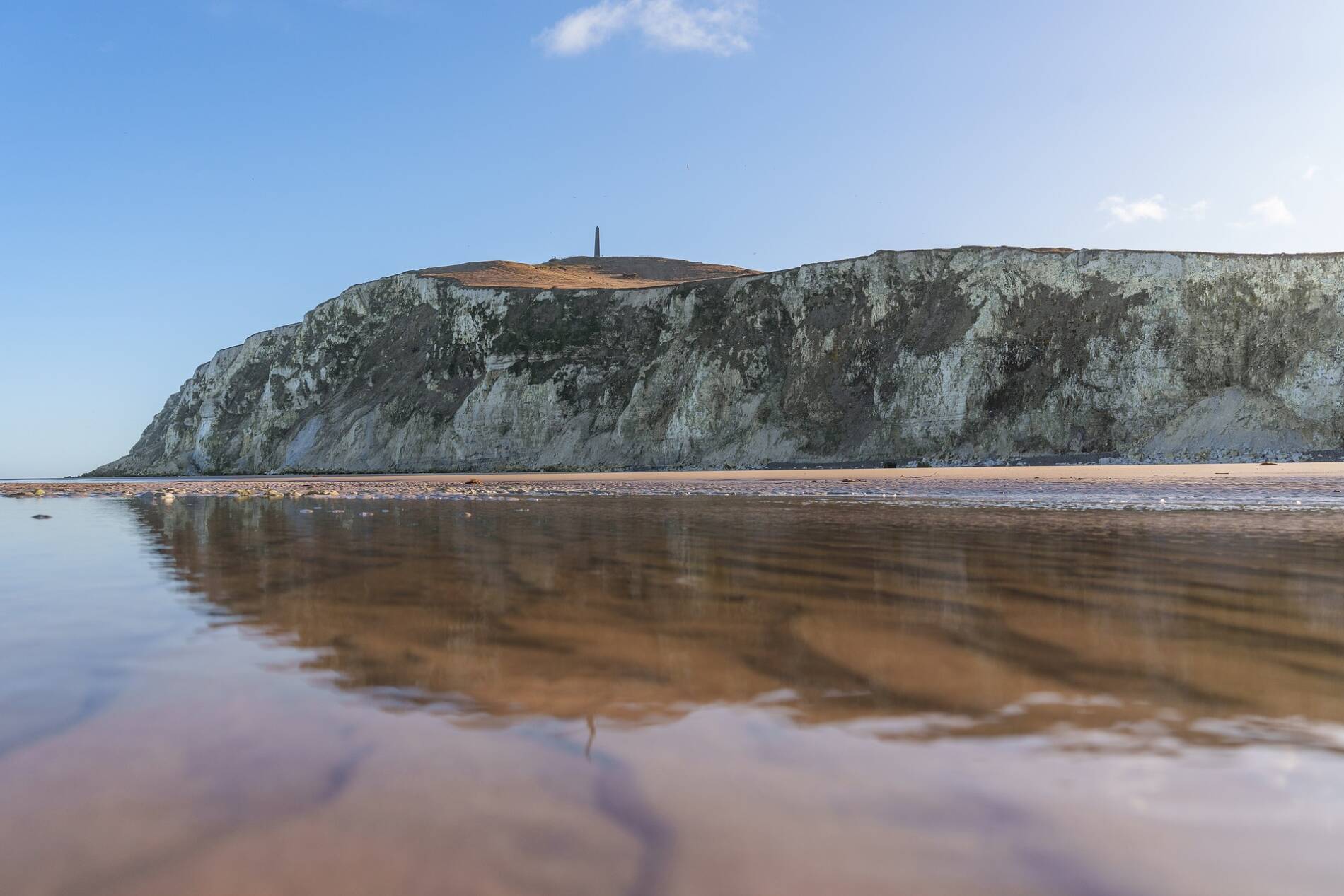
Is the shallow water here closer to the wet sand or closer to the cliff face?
the wet sand

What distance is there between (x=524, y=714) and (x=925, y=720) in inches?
51.2

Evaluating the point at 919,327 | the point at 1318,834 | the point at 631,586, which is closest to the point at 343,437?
the point at 919,327

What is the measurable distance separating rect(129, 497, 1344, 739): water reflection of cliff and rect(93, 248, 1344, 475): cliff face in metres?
40.3

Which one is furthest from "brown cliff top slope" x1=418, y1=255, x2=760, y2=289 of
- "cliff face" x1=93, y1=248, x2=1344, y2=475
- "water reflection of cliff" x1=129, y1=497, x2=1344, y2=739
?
"water reflection of cliff" x1=129, y1=497, x2=1344, y2=739

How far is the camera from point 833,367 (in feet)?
174

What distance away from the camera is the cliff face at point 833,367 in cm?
4450

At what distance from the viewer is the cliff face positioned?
44500 millimetres

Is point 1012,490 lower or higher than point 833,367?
lower

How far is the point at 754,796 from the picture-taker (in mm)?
2121

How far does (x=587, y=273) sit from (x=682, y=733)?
98.6 metres

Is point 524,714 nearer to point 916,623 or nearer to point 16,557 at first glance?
point 916,623

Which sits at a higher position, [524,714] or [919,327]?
[919,327]

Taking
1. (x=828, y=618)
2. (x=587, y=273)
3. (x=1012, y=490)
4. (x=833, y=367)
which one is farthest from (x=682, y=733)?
(x=587, y=273)

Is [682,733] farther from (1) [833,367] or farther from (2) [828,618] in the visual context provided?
(1) [833,367]
